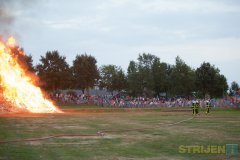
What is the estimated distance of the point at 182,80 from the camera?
2884 inches

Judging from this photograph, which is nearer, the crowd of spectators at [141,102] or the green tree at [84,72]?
the crowd of spectators at [141,102]

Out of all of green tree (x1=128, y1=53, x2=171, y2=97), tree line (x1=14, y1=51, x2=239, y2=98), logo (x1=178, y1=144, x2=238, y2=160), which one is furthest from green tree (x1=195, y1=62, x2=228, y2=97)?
logo (x1=178, y1=144, x2=238, y2=160)

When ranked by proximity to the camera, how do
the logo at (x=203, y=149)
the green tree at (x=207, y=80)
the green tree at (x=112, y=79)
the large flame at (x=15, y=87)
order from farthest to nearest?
the green tree at (x=112, y=79) → the green tree at (x=207, y=80) → the large flame at (x=15, y=87) → the logo at (x=203, y=149)

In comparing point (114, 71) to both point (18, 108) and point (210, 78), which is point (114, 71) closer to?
point (210, 78)

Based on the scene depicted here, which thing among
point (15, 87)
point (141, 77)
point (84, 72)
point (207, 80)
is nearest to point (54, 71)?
point (84, 72)

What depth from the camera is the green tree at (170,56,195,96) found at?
73.1m

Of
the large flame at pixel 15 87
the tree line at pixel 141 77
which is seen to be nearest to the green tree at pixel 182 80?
the tree line at pixel 141 77

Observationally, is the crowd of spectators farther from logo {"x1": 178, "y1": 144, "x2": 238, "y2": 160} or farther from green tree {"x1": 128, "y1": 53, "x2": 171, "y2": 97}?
logo {"x1": 178, "y1": 144, "x2": 238, "y2": 160}

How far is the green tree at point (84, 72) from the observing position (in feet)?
273

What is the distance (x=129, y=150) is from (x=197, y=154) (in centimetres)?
231

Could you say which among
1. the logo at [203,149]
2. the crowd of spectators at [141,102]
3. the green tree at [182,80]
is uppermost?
the green tree at [182,80]

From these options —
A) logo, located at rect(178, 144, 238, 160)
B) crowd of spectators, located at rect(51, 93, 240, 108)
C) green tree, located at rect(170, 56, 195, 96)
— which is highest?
green tree, located at rect(170, 56, 195, 96)

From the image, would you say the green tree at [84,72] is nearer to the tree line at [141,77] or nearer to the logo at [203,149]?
the tree line at [141,77]

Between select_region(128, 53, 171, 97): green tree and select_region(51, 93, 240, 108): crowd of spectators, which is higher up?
select_region(128, 53, 171, 97): green tree
